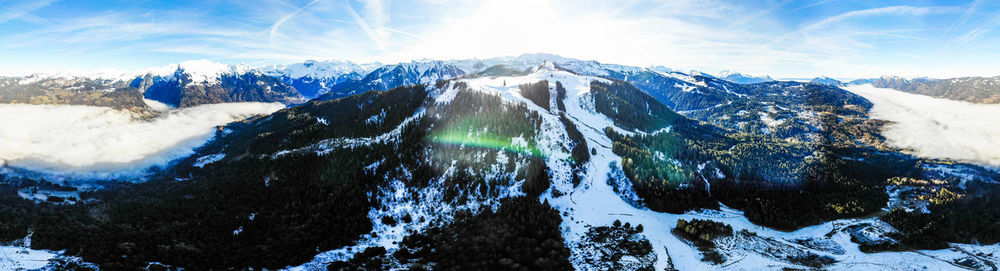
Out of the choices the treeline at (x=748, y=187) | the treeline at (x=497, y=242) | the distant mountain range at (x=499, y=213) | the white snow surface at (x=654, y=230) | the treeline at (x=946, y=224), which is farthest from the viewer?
the treeline at (x=748, y=187)

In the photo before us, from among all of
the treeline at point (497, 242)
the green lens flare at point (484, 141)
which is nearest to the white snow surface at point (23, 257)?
the treeline at point (497, 242)

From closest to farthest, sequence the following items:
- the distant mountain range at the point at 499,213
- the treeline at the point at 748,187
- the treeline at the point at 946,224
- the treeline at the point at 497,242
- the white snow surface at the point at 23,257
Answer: the white snow surface at the point at 23,257 → the treeline at the point at 497,242 → the distant mountain range at the point at 499,213 → the treeline at the point at 946,224 → the treeline at the point at 748,187

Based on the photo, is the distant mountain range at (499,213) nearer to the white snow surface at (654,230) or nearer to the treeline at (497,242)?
the treeline at (497,242)

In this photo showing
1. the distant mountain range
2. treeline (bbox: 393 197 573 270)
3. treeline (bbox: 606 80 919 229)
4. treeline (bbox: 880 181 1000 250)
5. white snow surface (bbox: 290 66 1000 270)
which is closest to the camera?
white snow surface (bbox: 290 66 1000 270)

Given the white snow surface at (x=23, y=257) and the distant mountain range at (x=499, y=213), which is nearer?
the white snow surface at (x=23, y=257)

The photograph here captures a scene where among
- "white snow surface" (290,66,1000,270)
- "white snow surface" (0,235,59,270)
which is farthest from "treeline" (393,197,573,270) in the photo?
"white snow surface" (0,235,59,270)

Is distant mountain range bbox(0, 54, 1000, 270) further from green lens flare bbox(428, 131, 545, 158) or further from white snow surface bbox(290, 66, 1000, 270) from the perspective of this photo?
green lens flare bbox(428, 131, 545, 158)

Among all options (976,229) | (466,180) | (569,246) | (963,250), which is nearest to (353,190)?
(466,180)

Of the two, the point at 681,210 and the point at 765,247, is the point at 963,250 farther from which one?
the point at 681,210

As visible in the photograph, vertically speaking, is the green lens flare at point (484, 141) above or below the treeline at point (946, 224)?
above

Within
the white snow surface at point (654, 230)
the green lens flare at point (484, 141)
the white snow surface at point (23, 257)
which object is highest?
the green lens flare at point (484, 141)
